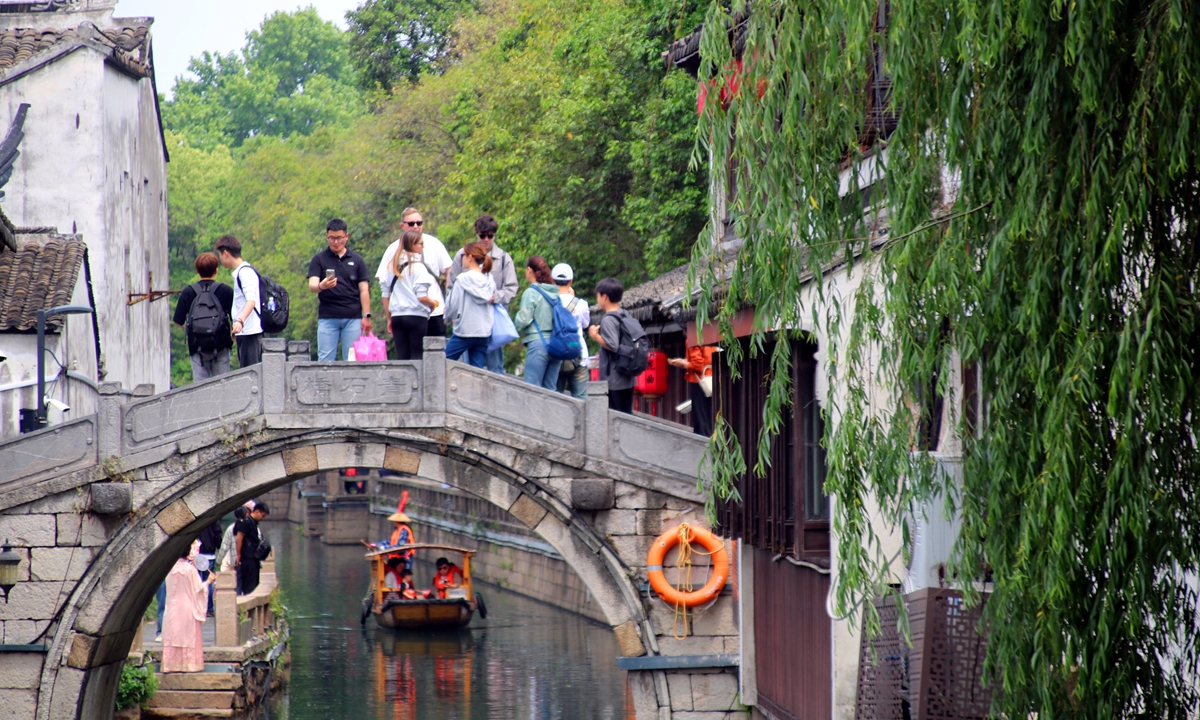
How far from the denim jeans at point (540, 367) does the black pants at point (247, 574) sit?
27.7 ft

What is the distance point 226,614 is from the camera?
738 inches

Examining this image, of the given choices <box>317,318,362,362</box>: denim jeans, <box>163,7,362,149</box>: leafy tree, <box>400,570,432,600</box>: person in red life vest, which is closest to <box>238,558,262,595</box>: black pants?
<box>400,570,432,600</box>: person in red life vest

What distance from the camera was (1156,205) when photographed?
514 cm

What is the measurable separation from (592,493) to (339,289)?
2904 millimetres

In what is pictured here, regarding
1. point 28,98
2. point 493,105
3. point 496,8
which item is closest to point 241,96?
point 496,8

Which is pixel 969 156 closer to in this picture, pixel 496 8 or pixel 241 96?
pixel 496 8

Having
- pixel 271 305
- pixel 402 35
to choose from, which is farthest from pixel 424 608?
pixel 402 35

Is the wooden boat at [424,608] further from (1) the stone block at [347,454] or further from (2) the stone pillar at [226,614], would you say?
(1) the stone block at [347,454]

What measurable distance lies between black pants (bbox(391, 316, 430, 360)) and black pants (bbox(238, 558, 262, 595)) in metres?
8.31

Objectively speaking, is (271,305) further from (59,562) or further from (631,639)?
(631,639)

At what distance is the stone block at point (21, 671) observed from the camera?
13.8 m

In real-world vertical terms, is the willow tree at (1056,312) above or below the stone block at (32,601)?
above

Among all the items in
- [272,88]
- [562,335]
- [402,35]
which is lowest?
[562,335]

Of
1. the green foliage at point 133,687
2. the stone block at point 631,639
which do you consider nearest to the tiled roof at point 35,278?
the green foliage at point 133,687
